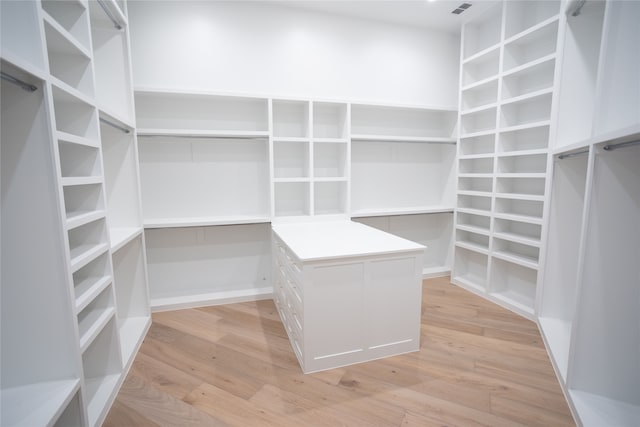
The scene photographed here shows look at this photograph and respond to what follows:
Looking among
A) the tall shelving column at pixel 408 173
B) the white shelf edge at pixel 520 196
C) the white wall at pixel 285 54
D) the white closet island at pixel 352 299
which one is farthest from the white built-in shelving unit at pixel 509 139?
the white closet island at pixel 352 299

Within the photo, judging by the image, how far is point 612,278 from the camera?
152cm

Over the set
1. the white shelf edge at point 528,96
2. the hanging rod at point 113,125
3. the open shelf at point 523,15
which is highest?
the open shelf at point 523,15

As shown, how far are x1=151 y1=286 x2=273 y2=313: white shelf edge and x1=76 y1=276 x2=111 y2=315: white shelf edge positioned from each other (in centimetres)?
125

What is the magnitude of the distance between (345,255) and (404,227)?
2.05 m

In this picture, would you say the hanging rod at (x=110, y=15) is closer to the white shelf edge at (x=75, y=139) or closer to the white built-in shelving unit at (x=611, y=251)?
the white shelf edge at (x=75, y=139)

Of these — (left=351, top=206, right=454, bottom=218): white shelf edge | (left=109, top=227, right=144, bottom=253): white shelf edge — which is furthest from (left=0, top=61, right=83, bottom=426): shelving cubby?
(left=351, top=206, right=454, bottom=218): white shelf edge

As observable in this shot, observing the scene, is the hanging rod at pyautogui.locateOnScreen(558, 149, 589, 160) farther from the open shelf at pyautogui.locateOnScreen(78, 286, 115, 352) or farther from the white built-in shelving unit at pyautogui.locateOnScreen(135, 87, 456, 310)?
the open shelf at pyautogui.locateOnScreen(78, 286, 115, 352)

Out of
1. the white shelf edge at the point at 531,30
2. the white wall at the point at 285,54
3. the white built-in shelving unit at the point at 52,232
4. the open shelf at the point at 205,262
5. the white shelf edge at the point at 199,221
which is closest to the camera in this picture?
the white built-in shelving unit at the point at 52,232

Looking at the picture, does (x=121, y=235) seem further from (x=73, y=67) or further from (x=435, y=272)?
(x=435, y=272)

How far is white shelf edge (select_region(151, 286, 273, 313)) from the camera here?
2.91 meters

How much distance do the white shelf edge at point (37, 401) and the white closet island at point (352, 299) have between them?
3.80 ft

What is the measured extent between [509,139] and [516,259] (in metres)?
1.14

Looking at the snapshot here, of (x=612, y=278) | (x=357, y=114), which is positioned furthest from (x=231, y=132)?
(x=612, y=278)

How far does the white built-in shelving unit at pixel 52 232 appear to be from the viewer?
1.15m
